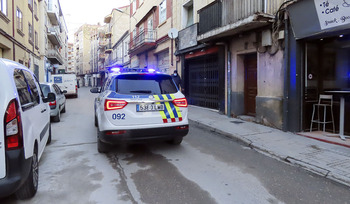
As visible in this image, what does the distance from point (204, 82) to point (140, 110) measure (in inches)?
316

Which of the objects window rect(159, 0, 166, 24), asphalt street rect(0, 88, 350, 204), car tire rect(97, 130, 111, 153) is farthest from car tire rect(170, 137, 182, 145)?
window rect(159, 0, 166, 24)

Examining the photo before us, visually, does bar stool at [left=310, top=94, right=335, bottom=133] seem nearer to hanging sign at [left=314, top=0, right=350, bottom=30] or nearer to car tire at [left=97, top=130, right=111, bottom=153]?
hanging sign at [left=314, top=0, right=350, bottom=30]

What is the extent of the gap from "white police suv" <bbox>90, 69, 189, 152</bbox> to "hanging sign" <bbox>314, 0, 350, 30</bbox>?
410 centimetres

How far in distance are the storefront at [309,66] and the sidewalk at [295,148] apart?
0.84 meters

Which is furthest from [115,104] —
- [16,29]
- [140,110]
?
[16,29]

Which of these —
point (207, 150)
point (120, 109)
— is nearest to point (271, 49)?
point (207, 150)

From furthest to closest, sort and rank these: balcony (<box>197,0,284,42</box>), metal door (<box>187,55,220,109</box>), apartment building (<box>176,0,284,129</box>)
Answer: metal door (<box>187,55,220,109</box>)
apartment building (<box>176,0,284,129</box>)
balcony (<box>197,0,284,42</box>)

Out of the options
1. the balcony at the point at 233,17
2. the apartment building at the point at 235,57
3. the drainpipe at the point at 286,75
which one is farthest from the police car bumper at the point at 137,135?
the balcony at the point at 233,17

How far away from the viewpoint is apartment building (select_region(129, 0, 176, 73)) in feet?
49.9

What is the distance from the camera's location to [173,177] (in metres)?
3.70

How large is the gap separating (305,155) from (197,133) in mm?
3071

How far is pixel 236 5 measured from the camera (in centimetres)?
824

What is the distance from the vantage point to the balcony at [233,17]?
23.3 feet

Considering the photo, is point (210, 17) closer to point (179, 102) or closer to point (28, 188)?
point (179, 102)
